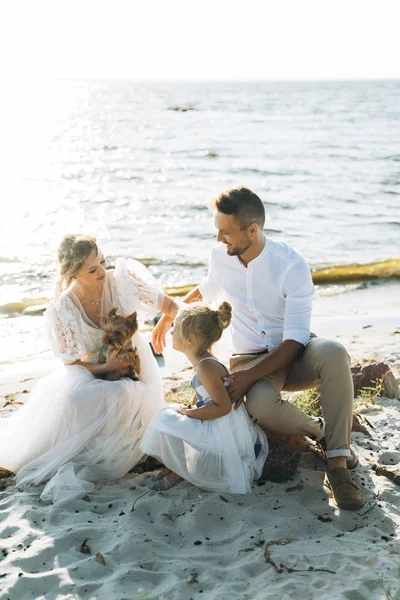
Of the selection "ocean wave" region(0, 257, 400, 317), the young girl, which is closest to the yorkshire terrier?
the young girl

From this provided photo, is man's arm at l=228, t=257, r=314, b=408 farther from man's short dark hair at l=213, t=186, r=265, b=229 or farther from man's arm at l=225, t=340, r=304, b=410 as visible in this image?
man's short dark hair at l=213, t=186, r=265, b=229

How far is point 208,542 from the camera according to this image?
3555 mm

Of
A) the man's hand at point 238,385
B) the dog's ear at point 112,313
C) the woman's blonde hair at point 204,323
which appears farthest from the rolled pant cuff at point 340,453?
the dog's ear at point 112,313

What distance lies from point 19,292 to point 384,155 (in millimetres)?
18716

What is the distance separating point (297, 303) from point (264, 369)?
0.47 metres

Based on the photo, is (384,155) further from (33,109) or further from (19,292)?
(33,109)

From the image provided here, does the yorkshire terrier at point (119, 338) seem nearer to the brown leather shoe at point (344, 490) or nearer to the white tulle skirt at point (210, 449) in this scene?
the white tulle skirt at point (210, 449)

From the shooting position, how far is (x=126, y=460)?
4.41 metres

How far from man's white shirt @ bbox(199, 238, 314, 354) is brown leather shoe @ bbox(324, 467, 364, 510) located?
813 mm

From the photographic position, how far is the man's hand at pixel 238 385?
13.3 feet

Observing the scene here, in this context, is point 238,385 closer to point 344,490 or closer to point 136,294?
point 344,490

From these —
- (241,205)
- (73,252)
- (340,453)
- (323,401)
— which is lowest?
(340,453)

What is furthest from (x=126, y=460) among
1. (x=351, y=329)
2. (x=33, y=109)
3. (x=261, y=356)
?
(x=33, y=109)

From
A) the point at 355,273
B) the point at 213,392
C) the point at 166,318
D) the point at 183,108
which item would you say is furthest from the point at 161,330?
the point at 183,108
